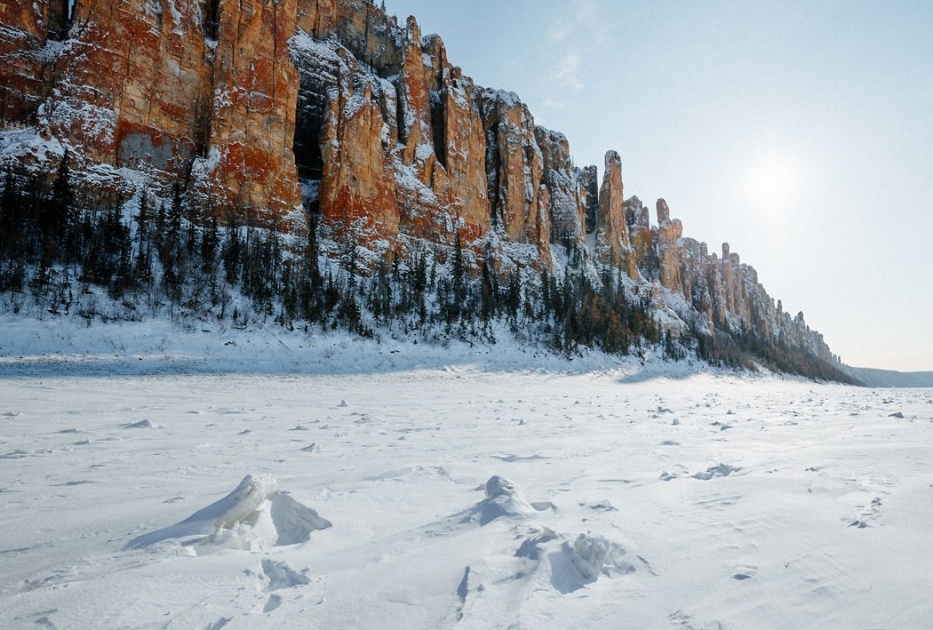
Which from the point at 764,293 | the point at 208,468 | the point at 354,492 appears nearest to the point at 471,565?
the point at 354,492

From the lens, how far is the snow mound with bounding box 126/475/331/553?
2.50 m

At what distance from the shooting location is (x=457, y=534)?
2.80m

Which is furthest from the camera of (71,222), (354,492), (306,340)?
(71,222)

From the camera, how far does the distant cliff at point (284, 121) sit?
125ft

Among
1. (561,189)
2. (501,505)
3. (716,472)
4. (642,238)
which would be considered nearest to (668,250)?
(642,238)

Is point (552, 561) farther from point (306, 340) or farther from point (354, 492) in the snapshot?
point (306, 340)

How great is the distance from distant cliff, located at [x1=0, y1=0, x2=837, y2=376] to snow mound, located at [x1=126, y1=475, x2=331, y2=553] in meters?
47.5

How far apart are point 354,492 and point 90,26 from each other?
5634cm

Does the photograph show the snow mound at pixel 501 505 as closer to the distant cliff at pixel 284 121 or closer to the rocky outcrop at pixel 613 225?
the distant cliff at pixel 284 121

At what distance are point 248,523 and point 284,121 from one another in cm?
5443

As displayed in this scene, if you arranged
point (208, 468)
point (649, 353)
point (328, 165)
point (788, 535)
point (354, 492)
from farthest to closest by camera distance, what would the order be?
point (649, 353) < point (328, 165) < point (208, 468) < point (354, 492) < point (788, 535)

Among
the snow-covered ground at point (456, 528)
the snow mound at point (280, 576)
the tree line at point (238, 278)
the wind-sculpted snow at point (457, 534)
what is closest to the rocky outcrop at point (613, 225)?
the tree line at point (238, 278)

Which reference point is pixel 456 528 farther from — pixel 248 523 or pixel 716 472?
pixel 716 472

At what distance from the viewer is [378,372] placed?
2616 centimetres
